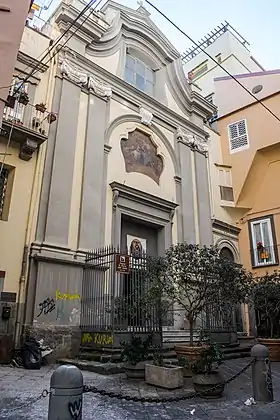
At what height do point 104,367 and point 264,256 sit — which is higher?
point 264,256

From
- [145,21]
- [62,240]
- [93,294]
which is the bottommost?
[93,294]

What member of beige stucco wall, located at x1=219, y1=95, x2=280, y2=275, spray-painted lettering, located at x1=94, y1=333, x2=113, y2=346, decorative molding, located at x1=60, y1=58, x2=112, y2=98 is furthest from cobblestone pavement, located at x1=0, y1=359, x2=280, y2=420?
beige stucco wall, located at x1=219, y1=95, x2=280, y2=275

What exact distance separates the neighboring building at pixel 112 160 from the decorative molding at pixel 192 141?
6 centimetres

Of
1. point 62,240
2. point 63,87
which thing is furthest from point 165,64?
point 62,240

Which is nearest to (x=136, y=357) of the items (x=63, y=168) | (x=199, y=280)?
(x=199, y=280)

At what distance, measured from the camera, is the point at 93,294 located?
8.60m

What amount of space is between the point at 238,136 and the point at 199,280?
11.0 meters

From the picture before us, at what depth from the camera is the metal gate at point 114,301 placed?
736 centimetres

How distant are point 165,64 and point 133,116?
4.26 metres

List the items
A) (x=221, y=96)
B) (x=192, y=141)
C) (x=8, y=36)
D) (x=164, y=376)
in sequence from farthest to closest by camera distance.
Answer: (x=221, y=96)
(x=192, y=141)
(x=8, y=36)
(x=164, y=376)

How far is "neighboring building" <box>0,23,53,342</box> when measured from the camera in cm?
Result: 802

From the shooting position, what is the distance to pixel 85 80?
442 inches

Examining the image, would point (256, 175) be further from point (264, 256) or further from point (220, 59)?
point (220, 59)

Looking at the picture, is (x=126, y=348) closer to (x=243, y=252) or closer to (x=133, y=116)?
(x=133, y=116)
